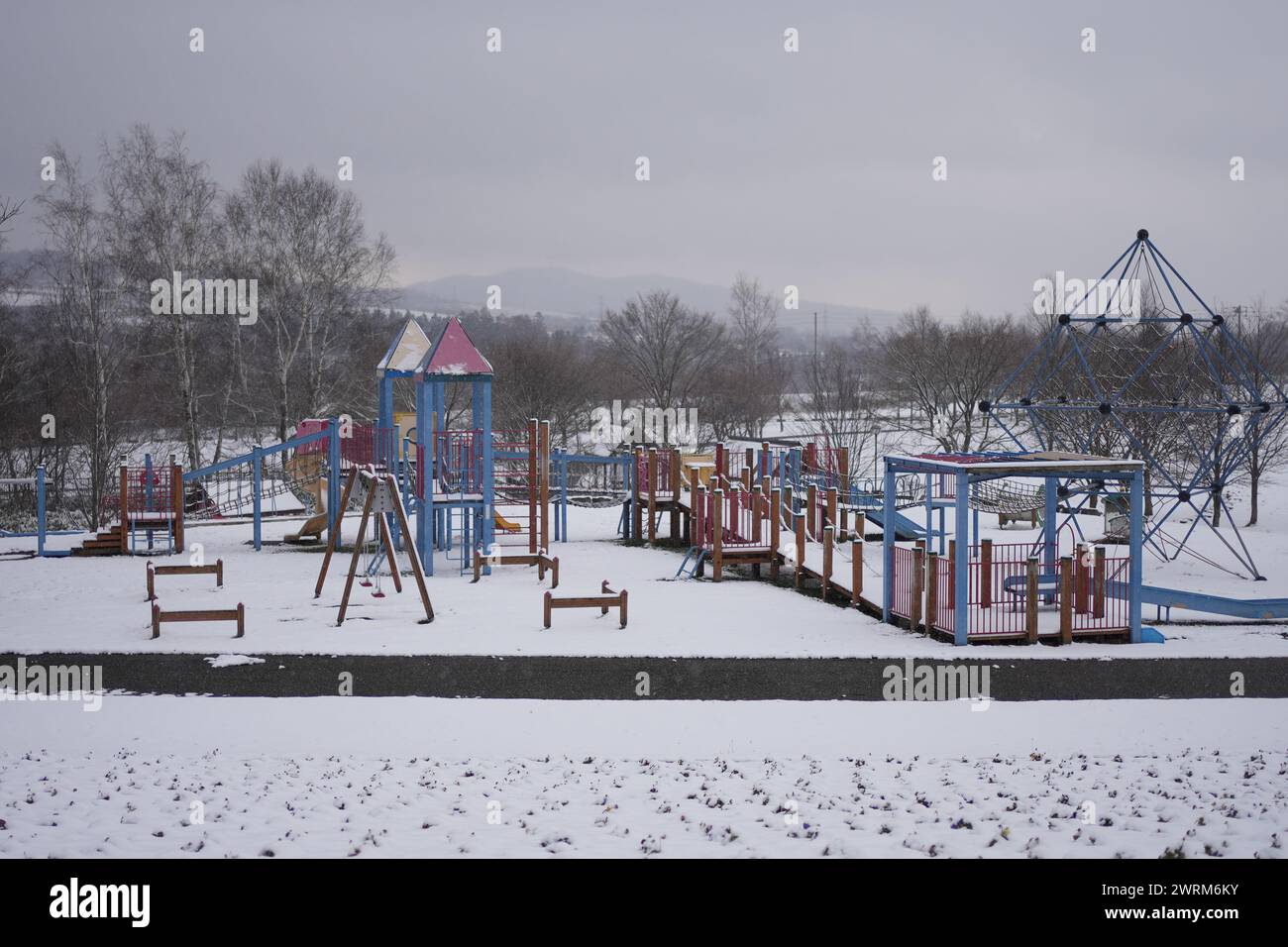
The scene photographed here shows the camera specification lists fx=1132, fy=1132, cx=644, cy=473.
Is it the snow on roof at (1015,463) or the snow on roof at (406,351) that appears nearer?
the snow on roof at (1015,463)

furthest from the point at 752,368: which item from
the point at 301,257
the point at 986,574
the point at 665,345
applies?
the point at 986,574

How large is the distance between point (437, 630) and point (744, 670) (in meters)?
4.55

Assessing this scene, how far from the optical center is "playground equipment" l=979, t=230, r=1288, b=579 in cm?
2294

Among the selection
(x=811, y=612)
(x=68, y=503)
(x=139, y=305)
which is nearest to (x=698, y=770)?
(x=811, y=612)

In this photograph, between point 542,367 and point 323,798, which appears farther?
point 542,367

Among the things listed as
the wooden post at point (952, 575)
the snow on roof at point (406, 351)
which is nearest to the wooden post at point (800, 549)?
the wooden post at point (952, 575)

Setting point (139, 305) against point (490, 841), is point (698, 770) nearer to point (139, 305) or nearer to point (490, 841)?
point (490, 841)

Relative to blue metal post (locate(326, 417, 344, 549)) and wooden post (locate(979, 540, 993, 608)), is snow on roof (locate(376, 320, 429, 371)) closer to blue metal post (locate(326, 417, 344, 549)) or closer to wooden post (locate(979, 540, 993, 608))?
blue metal post (locate(326, 417, 344, 549))

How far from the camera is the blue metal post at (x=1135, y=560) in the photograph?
605 inches

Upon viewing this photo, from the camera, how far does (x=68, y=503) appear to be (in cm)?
4081

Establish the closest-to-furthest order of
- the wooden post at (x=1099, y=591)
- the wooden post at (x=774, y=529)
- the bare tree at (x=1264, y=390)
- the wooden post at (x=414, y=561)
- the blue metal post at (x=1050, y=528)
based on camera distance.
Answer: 1. the wooden post at (x=1099, y=591)
2. the wooden post at (x=414, y=561)
3. the blue metal post at (x=1050, y=528)
4. the wooden post at (x=774, y=529)
5. the bare tree at (x=1264, y=390)

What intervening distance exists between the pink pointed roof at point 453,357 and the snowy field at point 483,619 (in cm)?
392

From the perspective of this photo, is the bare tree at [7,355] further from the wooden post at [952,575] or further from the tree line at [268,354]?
the wooden post at [952,575]

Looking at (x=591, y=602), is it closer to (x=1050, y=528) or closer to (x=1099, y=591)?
(x=1099, y=591)
